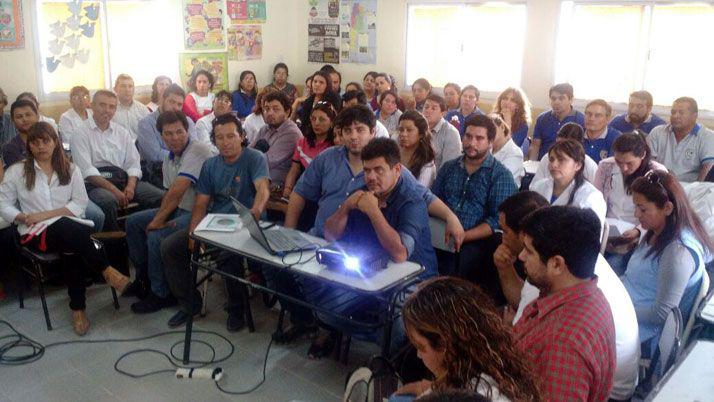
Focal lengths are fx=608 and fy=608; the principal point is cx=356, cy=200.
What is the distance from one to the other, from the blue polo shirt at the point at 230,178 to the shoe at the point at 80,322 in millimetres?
972

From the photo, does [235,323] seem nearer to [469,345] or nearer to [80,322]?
[80,322]

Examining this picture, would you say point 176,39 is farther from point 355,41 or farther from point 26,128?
point 26,128

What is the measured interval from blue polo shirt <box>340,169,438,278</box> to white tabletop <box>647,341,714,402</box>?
1.24 metres

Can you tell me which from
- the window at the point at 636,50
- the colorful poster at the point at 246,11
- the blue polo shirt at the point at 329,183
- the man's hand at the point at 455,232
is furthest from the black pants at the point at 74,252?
the window at the point at 636,50

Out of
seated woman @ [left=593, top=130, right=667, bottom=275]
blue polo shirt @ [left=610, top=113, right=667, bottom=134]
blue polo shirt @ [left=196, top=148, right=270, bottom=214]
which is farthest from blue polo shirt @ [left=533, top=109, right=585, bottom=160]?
blue polo shirt @ [left=196, top=148, right=270, bottom=214]

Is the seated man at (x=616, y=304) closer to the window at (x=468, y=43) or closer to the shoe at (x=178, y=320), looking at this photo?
the shoe at (x=178, y=320)

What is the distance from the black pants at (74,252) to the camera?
356 centimetres

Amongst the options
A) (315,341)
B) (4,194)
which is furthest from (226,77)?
(315,341)

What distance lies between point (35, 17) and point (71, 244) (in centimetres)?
333

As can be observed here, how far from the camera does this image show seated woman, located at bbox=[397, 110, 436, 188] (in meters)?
3.85

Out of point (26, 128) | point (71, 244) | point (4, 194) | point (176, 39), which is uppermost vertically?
point (176, 39)

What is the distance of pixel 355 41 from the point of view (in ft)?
27.2

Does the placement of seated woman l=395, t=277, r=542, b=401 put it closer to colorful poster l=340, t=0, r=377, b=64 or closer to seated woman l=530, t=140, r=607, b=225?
seated woman l=530, t=140, r=607, b=225

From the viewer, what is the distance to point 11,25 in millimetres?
5676
